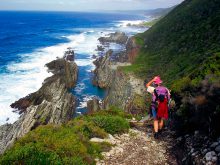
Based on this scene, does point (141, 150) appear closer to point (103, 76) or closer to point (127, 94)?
point (127, 94)

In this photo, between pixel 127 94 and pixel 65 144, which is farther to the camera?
pixel 127 94

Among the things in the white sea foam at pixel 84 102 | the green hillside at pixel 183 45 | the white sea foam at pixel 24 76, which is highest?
the green hillside at pixel 183 45

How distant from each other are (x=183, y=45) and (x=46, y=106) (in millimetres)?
39140

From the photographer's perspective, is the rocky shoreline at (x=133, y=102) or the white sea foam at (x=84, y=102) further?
the white sea foam at (x=84, y=102)

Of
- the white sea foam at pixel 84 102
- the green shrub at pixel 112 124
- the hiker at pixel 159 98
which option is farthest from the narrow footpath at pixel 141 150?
the white sea foam at pixel 84 102

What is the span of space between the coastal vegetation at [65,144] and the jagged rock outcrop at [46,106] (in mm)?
15821

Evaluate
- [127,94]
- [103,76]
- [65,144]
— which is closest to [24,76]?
[103,76]

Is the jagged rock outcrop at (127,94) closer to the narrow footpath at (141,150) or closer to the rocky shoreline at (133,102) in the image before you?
the rocky shoreline at (133,102)

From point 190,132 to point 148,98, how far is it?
3298cm

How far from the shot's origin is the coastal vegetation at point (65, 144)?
30.8 feet

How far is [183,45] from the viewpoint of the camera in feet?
217

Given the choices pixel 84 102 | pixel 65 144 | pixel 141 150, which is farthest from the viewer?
pixel 84 102

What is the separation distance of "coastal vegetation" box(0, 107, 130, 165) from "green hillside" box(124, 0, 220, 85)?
114ft

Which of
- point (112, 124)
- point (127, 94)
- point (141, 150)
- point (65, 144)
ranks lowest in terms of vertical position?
point (127, 94)
